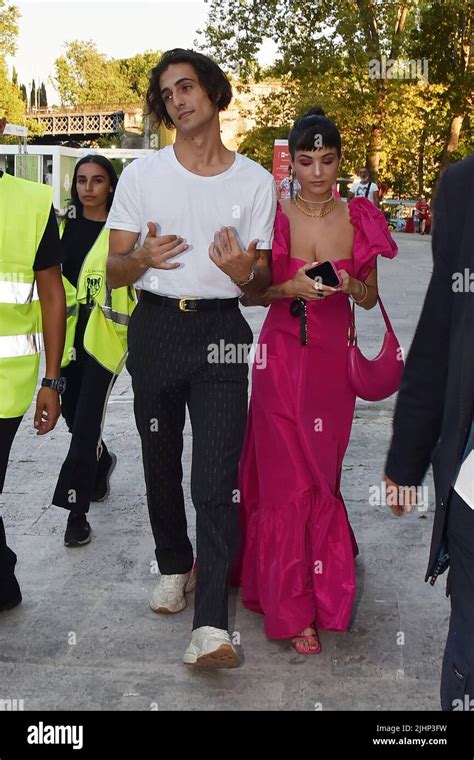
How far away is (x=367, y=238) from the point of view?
396 cm

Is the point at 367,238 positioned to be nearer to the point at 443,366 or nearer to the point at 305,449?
the point at 305,449

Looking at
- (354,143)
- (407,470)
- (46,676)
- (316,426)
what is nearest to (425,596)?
(316,426)

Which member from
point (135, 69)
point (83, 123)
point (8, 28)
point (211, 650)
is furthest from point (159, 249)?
point (135, 69)

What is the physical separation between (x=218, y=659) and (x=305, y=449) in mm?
850

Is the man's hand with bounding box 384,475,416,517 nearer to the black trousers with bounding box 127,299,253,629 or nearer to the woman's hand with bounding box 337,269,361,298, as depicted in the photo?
the black trousers with bounding box 127,299,253,629

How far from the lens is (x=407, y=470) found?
2.38 m

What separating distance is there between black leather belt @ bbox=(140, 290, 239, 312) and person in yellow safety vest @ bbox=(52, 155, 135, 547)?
114cm

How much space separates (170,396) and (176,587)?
83cm

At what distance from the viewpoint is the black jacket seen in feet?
7.06

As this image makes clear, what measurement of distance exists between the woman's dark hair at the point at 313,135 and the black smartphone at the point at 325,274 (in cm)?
48

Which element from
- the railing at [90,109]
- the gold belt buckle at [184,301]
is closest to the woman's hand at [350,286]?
the gold belt buckle at [184,301]

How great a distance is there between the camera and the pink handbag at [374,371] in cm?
391

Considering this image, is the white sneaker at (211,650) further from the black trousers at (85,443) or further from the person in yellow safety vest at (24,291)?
the black trousers at (85,443)
